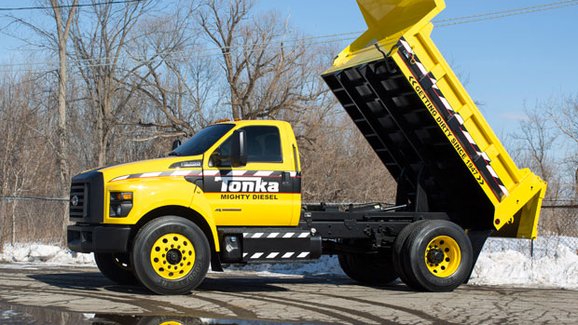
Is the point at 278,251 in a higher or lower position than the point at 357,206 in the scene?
lower

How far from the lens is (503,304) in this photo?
9.66 meters

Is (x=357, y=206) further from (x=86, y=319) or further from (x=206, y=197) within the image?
(x=86, y=319)

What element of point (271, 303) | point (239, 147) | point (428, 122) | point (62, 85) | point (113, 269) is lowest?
point (271, 303)

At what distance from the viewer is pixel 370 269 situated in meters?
12.5

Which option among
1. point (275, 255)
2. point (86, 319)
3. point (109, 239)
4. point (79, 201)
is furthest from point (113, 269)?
point (86, 319)

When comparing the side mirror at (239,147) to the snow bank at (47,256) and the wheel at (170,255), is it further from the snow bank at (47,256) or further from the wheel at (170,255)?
the snow bank at (47,256)

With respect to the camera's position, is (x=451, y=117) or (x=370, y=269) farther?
(x=370, y=269)

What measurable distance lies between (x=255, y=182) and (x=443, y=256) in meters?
3.07

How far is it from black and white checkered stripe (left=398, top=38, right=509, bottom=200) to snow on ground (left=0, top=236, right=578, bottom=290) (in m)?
2.29

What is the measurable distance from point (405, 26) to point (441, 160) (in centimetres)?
211

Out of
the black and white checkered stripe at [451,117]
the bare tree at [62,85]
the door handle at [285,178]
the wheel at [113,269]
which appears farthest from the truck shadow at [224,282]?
the bare tree at [62,85]

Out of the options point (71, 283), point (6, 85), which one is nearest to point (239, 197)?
point (71, 283)

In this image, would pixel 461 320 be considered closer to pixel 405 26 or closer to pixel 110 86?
pixel 405 26

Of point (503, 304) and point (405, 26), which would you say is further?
point (405, 26)
